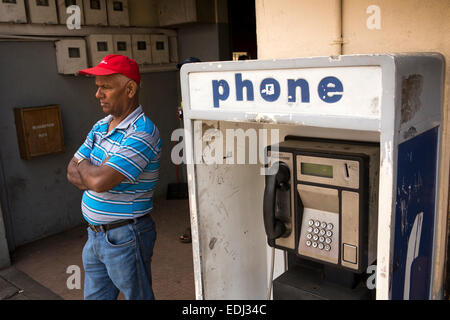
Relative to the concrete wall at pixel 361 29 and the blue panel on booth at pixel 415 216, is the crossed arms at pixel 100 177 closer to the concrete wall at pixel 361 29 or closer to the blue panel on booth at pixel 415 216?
the concrete wall at pixel 361 29

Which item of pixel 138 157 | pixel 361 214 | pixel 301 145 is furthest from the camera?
Answer: pixel 138 157

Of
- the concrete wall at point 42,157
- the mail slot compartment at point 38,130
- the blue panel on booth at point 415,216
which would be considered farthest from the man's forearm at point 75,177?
the concrete wall at point 42,157

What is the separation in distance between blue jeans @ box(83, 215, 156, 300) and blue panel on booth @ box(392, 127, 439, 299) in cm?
A: 127

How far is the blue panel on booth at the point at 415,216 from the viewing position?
1.20 metres

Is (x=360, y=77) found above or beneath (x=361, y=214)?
above

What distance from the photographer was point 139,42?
4.96m

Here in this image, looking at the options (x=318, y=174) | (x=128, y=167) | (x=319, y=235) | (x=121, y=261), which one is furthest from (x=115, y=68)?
(x=319, y=235)

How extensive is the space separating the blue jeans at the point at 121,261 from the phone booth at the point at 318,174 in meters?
0.50

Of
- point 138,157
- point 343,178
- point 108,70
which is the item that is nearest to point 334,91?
point 343,178

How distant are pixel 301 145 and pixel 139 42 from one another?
3825 mm

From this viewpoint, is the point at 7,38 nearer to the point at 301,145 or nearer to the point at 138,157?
the point at 138,157

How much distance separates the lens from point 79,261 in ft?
13.0

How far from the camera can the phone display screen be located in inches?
58.8

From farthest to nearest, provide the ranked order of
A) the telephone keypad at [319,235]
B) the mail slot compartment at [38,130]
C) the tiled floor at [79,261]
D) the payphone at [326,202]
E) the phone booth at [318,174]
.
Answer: the mail slot compartment at [38,130] → the tiled floor at [79,261] → the telephone keypad at [319,235] → the payphone at [326,202] → the phone booth at [318,174]
